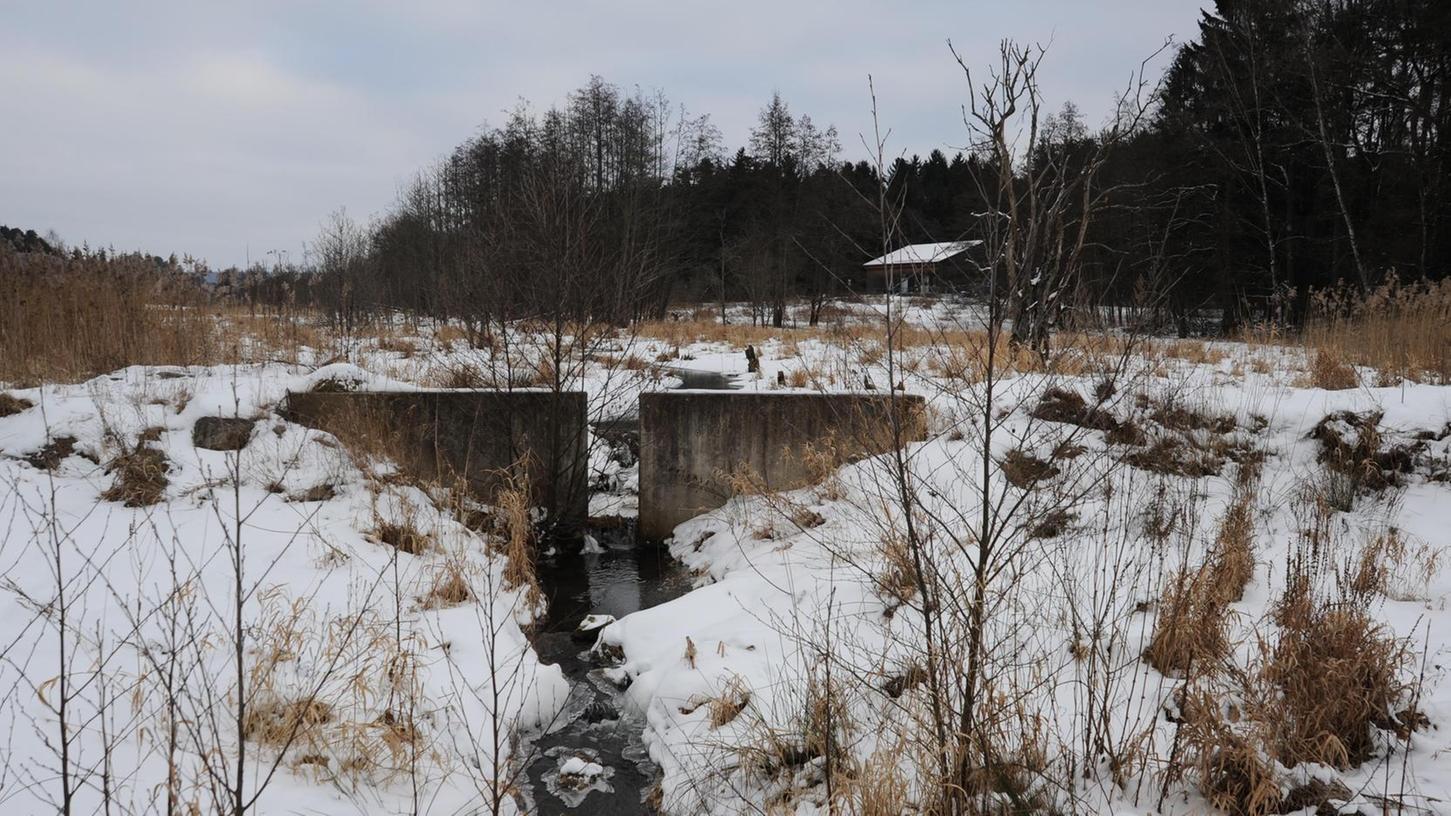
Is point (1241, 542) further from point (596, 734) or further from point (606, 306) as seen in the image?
point (606, 306)

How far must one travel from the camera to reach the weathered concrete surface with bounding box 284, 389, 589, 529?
7273mm

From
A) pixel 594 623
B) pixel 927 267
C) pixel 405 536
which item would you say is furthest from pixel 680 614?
pixel 927 267

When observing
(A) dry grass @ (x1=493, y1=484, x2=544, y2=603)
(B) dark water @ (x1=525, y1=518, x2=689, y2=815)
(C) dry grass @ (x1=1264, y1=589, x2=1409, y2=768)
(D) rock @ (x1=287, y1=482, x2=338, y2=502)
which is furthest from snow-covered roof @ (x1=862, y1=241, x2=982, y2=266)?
(D) rock @ (x1=287, y1=482, x2=338, y2=502)

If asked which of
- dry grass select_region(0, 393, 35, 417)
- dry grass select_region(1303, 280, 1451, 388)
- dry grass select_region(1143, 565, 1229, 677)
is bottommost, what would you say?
dry grass select_region(1143, 565, 1229, 677)

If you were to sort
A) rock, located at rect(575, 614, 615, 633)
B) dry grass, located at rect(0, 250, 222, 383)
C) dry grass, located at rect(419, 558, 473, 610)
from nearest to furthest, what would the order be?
dry grass, located at rect(419, 558, 473, 610), rock, located at rect(575, 614, 615, 633), dry grass, located at rect(0, 250, 222, 383)

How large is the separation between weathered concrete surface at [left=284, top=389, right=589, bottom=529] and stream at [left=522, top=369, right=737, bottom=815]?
470 mm

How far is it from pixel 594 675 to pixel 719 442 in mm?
3123

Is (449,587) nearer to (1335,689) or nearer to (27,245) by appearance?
(1335,689)

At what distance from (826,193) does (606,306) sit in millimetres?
25639

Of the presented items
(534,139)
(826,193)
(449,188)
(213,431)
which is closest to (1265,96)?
(826,193)

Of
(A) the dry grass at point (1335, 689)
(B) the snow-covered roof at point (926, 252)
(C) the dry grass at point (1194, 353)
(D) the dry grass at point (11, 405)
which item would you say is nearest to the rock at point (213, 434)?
(D) the dry grass at point (11, 405)

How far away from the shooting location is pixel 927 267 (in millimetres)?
3031

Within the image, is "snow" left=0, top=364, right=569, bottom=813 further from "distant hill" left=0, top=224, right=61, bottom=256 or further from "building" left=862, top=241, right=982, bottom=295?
"distant hill" left=0, top=224, right=61, bottom=256

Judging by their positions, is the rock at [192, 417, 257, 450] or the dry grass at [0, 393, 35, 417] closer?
the dry grass at [0, 393, 35, 417]
